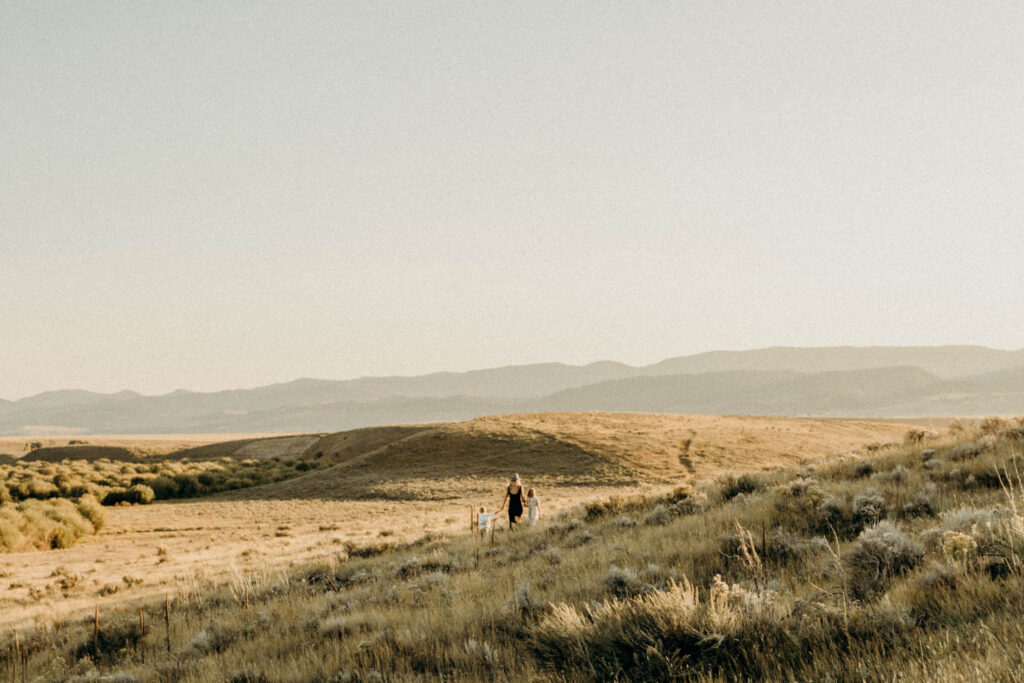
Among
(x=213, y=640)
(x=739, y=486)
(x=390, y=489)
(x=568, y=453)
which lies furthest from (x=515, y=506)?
(x=568, y=453)

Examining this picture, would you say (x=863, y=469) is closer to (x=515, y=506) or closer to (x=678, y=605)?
(x=515, y=506)

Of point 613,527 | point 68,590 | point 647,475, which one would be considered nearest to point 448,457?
point 647,475

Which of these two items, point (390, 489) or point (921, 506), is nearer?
point (921, 506)

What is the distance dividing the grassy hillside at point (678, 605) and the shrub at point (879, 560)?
0.07 feet

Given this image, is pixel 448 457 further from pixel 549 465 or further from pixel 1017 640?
pixel 1017 640

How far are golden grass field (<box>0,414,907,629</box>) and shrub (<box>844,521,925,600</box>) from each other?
12.9 meters

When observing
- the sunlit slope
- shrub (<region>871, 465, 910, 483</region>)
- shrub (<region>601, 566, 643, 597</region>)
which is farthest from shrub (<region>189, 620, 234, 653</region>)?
the sunlit slope

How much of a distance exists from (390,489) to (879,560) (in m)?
38.3

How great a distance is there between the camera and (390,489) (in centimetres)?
4147

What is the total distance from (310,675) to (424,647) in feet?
3.71

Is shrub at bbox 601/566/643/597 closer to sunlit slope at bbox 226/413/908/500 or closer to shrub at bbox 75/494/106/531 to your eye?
sunlit slope at bbox 226/413/908/500

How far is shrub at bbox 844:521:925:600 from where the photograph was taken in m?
5.52

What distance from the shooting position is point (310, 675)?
236 inches

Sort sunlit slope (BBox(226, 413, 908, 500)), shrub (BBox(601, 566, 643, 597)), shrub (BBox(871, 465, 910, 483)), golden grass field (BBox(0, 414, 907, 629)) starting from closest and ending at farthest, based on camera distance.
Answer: shrub (BBox(601, 566, 643, 597)), shrub (BBox(871, 465, 910, 483)), golden grass field (BBox(0, 414, 907, 629)), sunlit slope (BBox(226, 413, 908, 500))
